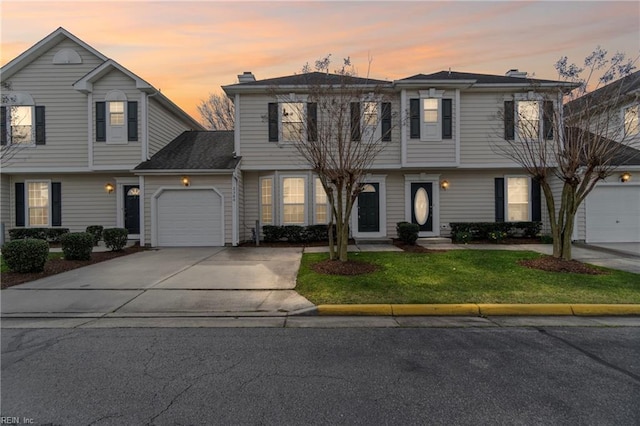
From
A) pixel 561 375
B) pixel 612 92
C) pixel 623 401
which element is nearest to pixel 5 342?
pixel 561 375

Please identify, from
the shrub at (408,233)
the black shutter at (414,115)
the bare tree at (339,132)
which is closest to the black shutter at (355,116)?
the bare tree at (339,132)

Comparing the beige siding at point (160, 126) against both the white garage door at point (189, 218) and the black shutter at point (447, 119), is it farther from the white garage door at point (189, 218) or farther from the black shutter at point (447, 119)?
the black shutter at point (447, 119)

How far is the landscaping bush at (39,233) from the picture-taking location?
1381 centimetres

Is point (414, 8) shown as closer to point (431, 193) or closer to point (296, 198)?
point (431, 193)

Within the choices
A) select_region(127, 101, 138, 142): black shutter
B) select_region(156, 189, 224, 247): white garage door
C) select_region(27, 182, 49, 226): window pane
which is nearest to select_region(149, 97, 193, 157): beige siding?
select_region(127, 101, 138, 142): black shutter

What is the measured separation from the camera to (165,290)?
6789 mm

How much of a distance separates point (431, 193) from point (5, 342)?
1349cm

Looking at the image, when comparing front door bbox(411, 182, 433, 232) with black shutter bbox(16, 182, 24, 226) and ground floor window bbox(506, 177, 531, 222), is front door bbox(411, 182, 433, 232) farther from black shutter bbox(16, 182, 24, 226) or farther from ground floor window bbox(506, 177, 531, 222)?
black shutter bbox(16, 182, 24, 226)

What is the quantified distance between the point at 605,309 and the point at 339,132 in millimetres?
6095

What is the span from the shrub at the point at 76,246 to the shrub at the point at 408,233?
10.4m

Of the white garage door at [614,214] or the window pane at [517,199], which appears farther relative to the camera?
the window pane at [517,199]

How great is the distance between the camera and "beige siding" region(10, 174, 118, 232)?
47.6 ft

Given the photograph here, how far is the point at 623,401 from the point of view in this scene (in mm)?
2990

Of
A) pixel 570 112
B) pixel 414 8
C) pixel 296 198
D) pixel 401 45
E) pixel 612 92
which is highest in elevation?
pixel 414 8
